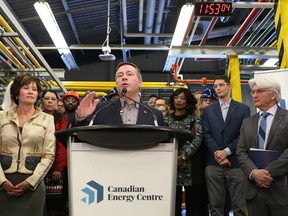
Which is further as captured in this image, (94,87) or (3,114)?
(94,87)

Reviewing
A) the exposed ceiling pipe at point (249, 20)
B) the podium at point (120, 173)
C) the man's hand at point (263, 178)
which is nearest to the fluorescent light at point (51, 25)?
the exposed ceiling pipe at point (249, 20)

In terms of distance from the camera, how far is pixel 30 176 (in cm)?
229

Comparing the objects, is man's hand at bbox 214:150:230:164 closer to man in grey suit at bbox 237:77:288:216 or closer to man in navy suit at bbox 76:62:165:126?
man in grey suit at bbox 237:77:288:216

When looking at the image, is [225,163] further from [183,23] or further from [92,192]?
[183,23]

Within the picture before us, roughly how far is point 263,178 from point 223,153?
65cm

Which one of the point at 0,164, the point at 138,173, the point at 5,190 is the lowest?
the point at 5,190

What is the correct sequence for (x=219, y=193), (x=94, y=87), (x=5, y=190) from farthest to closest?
1. (x=94, y=87)
2. (x=219, y=193)
3. (x=5, y=190)

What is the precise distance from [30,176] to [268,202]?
1505 mm

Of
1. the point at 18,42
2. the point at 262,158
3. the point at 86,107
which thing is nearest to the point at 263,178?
the point at 262,158

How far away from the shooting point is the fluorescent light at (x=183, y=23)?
15.1ft

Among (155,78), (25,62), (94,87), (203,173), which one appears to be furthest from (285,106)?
(155,78)

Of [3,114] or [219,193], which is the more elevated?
[3,114]

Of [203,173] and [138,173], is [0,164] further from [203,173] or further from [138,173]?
[203,173]

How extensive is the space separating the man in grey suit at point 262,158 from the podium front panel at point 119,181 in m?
1.24
